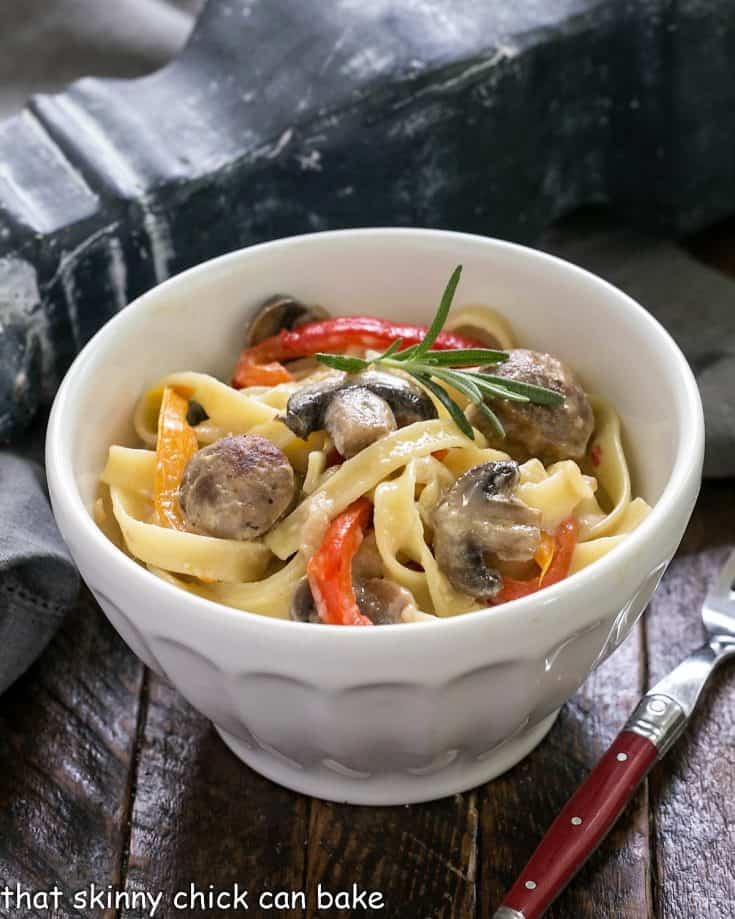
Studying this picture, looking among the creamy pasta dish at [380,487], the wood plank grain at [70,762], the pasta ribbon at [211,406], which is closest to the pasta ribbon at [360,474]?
the creamy pasta dish at [380,487]

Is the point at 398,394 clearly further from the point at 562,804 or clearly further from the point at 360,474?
the point at 562,804

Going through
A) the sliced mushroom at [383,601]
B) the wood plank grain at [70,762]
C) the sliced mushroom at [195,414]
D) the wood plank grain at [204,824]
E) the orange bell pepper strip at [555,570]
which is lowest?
the wood plank grain at [204,824]

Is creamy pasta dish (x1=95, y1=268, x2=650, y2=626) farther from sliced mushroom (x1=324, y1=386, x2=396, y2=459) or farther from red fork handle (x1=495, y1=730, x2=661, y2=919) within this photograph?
red fork handle (x1=495, y1=730, x2=661, y2=919)

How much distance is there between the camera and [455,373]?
1.93 meters

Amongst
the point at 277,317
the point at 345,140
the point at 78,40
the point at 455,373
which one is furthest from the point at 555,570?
the point at 78,40

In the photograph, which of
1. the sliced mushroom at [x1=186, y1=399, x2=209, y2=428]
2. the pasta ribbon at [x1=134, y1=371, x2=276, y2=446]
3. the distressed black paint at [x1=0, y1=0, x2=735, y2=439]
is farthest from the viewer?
the distressed black paint at [x1=0, y1=0, x2=735, y2=439]

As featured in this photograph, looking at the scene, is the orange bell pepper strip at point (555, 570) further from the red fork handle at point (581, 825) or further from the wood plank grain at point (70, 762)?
the wood plank grain at point (70, 762)

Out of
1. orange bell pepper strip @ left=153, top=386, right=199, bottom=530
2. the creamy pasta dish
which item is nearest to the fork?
the creamy pasta dish

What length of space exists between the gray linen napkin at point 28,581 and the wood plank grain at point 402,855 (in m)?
0.55

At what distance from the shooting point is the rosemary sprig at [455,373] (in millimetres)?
1896

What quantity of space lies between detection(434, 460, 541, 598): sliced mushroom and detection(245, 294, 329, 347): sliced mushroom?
0.57 m

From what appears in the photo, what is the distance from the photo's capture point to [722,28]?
→ 2873 mm

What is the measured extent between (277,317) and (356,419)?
406 mm

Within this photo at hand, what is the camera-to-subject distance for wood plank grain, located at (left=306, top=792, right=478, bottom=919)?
5.87 feet
